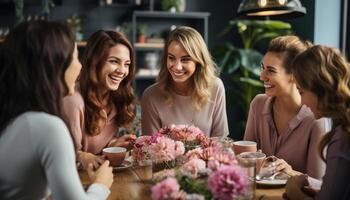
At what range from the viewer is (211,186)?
1068 mm

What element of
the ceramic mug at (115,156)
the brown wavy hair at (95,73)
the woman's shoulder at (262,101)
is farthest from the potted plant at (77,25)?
the ceramic mug at (115,156)

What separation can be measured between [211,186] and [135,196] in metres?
0.48

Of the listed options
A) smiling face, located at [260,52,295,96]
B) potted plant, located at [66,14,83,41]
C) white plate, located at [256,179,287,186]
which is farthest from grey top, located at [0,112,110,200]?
potted plant, located at [66,14,83,41]

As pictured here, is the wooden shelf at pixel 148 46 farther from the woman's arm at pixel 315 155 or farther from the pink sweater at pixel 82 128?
the woman's arm at pixel 315 155

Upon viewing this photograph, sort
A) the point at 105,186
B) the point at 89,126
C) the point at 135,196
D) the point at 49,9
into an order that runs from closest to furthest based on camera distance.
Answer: the point at 105,186 → the point at 135,196 → the point at 89,126 → the point at 49,9

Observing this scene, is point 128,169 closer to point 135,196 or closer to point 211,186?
point 135,196

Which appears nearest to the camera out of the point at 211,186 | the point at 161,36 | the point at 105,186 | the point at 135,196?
the point at 211,186

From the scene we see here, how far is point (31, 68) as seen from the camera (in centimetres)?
118

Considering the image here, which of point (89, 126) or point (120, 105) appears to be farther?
point (120, 105)

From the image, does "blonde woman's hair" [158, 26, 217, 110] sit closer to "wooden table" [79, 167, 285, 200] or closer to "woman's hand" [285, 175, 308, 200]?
"wooden table" [79, 167, 285, 200]

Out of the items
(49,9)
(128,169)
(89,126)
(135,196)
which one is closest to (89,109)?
(89,126)

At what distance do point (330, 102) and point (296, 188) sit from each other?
317mm

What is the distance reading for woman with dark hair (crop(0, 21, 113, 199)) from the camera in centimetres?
114

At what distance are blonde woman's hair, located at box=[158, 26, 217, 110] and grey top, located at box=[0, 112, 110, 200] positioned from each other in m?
1.38
